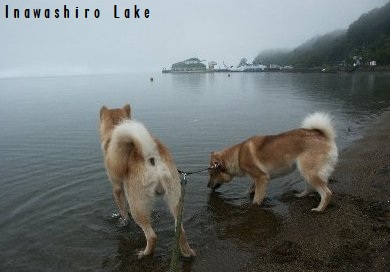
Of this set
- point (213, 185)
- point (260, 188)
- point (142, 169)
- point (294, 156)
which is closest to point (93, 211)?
point (213, 185)

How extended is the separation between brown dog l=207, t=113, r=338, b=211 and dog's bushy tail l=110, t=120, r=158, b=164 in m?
3.59

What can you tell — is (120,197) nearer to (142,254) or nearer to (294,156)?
(142,254)

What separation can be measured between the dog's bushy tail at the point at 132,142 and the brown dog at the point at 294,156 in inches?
141

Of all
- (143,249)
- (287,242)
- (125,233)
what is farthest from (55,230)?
(287,242)

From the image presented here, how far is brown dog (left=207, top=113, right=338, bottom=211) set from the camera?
25.6 feet

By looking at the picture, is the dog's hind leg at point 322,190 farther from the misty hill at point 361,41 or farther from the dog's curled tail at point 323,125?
the misty hill at point 361,41

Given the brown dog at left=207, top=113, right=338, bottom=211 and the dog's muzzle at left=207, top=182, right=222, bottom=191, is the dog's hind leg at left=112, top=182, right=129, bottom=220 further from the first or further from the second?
the brown dog at left=207, top=113, right=338, bottom=211

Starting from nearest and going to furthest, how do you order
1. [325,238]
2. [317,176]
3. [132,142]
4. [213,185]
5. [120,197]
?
[132,142]
[325,238]
[120,197]
[317,176]
[213,185]

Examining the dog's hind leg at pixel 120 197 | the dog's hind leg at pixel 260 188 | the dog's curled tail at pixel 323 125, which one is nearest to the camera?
the dog's hind leg at pixel 120 197

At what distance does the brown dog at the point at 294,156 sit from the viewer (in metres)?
7.81

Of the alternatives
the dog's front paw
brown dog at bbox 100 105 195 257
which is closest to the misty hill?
the dog's front paw

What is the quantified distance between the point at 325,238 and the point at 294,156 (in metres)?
2.08

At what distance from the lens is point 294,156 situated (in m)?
8.09

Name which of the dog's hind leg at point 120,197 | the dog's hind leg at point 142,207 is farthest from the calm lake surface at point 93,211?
the dog's hind leg at point 142,207
